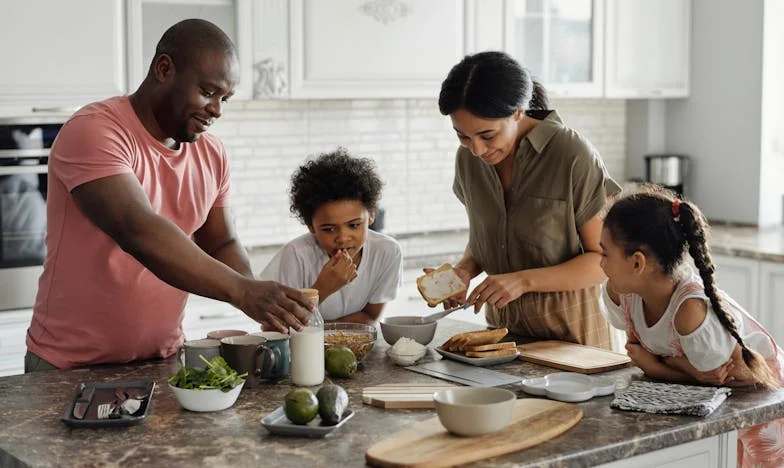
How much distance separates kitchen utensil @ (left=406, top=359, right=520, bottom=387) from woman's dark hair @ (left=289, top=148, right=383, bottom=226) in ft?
2.04

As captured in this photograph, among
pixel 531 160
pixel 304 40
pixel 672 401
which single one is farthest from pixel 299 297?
pixel 304 40

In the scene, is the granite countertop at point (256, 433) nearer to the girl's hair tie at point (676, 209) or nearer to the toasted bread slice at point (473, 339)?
the toasted bread slice at point (473, 339)

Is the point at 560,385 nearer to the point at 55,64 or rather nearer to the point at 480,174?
the point at 480,174

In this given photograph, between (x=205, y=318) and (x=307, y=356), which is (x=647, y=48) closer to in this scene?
(x=205, y=318)

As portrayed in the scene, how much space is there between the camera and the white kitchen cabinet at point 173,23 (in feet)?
13.5

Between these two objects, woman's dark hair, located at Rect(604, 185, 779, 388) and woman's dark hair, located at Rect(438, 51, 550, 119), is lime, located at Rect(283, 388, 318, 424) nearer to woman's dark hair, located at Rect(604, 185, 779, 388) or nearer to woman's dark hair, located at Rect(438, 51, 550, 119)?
woman's dark hair, located at Rect(604, 185, 779, 388)

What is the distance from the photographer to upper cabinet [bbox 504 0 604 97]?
5.09 meters

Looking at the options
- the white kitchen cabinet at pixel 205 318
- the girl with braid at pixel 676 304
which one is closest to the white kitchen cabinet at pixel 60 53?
the white kitchen cabinet at pixel 205 318

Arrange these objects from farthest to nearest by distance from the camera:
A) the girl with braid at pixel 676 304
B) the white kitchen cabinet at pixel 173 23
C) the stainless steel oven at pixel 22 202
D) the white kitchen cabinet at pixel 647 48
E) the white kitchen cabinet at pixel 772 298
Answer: the white kitchen cabinet at pixel 647 48 → the white kitchen cabinet at pixel 772 298 → the white kitchen cabinet at pixel 173 23 → the stainless steel oven at pixel 22 202 → the girl with braid at pixel 676 304

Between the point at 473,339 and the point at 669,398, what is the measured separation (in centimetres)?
58

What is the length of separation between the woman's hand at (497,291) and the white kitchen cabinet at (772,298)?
2256 mm

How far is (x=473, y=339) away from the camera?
271 cm

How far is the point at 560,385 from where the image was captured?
2410mm

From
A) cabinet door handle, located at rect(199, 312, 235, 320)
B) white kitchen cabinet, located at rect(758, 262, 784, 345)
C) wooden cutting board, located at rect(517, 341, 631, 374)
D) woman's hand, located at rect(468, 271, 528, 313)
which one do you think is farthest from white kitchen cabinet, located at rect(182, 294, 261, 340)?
white kitchen cabinet, located at rect(758, 262, 784, 345)
